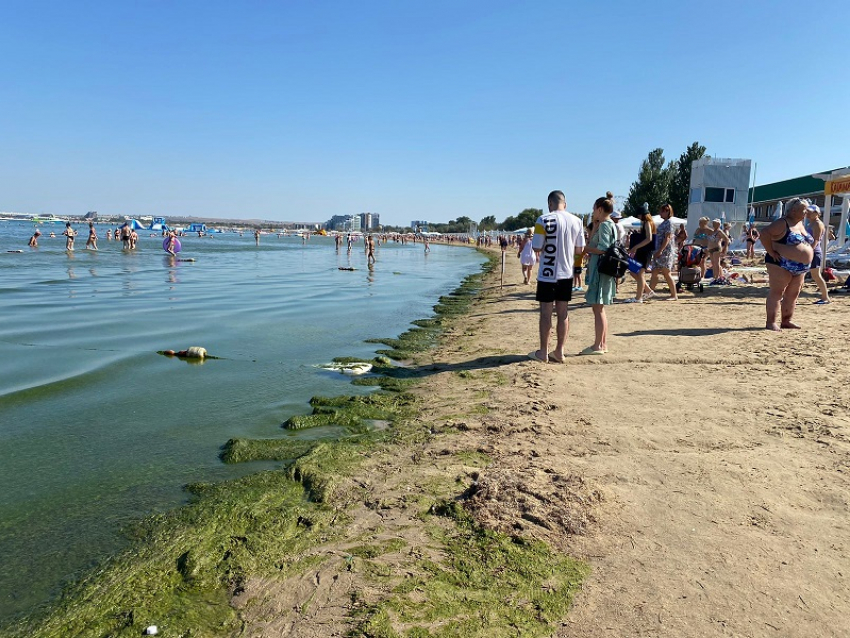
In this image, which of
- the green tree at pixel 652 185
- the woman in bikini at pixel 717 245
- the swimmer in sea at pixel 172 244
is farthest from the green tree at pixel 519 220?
the woman in bikini at pixel 717 245

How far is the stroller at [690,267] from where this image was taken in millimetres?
12320

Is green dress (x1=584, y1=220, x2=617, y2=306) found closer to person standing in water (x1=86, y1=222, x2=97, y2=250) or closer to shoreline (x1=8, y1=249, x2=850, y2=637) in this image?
shoreline (x1=8, y1=249, x2=850, y2=637)

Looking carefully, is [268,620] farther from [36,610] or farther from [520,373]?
[520,373]

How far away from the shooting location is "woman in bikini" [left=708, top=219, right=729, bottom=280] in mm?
12633

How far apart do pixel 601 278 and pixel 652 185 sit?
65570 millimetres

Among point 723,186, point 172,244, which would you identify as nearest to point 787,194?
point 723,186

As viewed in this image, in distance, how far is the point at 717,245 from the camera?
510 inches

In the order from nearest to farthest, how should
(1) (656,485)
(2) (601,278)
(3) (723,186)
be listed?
(1) (656,485) → (2) (601,278) → (3) (723,186)

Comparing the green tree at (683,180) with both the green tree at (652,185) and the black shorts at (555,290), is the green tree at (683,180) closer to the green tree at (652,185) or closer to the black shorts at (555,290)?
the green tree at (652,185)

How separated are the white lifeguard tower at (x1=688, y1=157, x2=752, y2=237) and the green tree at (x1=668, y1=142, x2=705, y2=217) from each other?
19405 mm

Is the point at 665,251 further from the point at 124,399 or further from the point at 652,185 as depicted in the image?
the point at 652,185

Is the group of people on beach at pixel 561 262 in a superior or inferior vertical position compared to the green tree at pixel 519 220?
inferior

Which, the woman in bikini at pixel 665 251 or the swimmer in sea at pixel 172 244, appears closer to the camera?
the woman in bikini at pixel 665 251

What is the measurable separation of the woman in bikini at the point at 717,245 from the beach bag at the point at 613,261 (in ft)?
22.3
